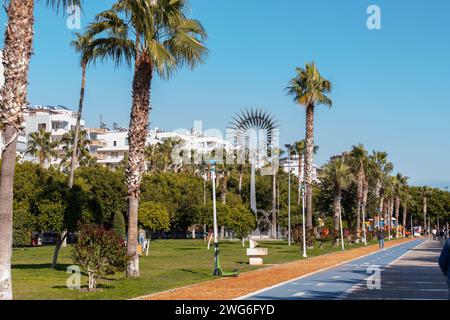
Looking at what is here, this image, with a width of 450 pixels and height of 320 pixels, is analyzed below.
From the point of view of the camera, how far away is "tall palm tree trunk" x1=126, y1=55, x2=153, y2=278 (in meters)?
21.6

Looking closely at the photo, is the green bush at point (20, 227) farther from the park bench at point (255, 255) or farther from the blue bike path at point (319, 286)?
the blue bike path at point (319, 286)

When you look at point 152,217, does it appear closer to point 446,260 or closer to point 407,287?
point 407,287

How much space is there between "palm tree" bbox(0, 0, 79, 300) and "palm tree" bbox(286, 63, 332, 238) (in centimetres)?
3536

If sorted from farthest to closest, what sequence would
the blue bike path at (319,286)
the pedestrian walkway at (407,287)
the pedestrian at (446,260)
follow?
1. the pedestrian walkway at (407,287)
2. the blue bike path at (319,286)
3. the pedestrian at (446,260)

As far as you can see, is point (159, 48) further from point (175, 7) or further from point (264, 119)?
point (264, 119)

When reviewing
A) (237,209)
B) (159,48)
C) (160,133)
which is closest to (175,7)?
(159,48)

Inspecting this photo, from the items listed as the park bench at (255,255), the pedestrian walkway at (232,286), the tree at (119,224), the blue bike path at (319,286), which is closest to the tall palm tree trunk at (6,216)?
the pedestrian walkway at (232,286)

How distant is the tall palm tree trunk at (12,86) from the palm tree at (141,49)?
261 inches

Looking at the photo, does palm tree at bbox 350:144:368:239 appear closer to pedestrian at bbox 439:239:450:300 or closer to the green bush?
the green bush

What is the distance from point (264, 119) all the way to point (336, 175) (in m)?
9.83

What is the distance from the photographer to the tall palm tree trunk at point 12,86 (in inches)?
548

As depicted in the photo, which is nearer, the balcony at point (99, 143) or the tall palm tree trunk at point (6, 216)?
the tall palm tree trunk at point (6, 216)

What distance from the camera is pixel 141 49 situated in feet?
73.5

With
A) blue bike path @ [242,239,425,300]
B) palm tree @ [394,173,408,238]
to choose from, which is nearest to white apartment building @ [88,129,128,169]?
palm tree @ [394,173,408,238]
